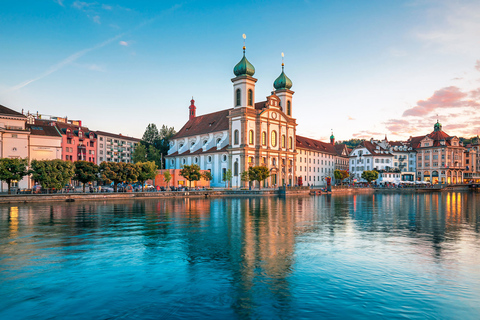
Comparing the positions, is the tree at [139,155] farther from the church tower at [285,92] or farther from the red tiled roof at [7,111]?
the church tower at [285,92]

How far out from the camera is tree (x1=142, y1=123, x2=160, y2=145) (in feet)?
382

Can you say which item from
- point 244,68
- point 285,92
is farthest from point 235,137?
point 285,92

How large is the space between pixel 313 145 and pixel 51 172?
79614mm

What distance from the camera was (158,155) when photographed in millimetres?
107312

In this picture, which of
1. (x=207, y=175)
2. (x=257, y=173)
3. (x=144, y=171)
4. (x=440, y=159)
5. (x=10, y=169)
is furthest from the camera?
(x=440, y=159)

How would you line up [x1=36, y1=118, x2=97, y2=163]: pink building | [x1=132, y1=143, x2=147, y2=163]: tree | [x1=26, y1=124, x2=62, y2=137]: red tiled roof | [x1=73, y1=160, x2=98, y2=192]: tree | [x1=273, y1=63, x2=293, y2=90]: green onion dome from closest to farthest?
[x1=73, y1=160, x2=98, y2=192]: tree, [x1=26, y1=124, x2=62, y2=137]: red tiled roof, [x1=273, y1=63, x2=293, y2=90]: green onion dome, [x1=36, y1=118, x2=97, y2=163]: pink building, [x1=132, y1=143, x2=147, y2=163]: tree

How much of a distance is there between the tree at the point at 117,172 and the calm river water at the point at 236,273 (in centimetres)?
3365

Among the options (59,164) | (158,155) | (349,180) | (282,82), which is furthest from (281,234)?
(349,180)

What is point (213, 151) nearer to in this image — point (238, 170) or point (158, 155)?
point (238, 170)

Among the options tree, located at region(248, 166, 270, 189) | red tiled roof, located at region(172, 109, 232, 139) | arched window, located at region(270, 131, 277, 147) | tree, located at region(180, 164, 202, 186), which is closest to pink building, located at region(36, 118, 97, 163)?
red tiled roof, located at region(172, 109, 232, 139)

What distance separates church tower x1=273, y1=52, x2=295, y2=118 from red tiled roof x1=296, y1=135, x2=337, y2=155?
12.9 metres

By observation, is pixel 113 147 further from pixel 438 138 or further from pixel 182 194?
pixel 438 138

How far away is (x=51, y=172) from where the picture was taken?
167 feet

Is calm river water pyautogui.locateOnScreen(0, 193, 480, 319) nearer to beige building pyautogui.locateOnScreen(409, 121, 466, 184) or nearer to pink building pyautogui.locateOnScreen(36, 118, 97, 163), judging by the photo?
pink building pyautogui.locateOnScreen(36, 118, 97, 163)
